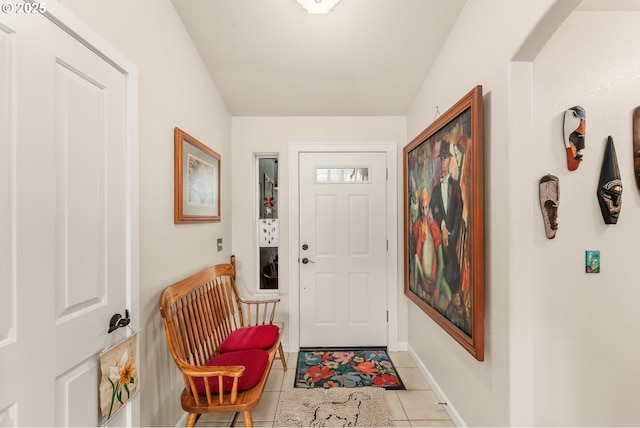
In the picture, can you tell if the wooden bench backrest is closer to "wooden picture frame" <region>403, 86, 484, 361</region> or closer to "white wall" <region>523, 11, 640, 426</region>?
"wooden picture frame" <region>403, 86, 484, 361</region>

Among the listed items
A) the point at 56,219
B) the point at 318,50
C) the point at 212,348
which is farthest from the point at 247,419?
Result: the point at 318,50

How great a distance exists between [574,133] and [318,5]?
4.99 ft

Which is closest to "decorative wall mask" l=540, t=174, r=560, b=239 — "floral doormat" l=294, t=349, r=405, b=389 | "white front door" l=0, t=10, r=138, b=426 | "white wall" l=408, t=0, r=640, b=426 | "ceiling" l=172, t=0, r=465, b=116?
"white wall" l=408, t=0, r=640, b=426

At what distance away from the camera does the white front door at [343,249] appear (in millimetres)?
2885

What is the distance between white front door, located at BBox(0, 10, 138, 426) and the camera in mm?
834

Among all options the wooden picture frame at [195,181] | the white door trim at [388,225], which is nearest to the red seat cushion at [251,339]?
the white door trim at [388,225]

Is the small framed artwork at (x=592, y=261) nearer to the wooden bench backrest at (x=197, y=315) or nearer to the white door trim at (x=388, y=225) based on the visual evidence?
the white door trim at (x=388, y=225)

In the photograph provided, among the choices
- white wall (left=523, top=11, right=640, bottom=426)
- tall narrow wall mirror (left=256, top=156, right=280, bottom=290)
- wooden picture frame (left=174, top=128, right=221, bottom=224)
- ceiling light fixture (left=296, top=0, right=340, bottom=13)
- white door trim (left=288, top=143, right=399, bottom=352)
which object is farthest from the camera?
tall narrow wall mirror (left=256, top=156, right=280, bottom=290)

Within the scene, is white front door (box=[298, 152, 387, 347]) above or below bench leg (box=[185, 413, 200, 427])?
above

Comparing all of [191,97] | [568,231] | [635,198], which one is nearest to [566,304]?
[568,231]

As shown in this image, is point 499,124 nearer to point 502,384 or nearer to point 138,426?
point 502,384

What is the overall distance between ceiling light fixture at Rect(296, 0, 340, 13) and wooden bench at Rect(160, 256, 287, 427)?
182 cm

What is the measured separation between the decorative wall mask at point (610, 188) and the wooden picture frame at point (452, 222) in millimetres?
550

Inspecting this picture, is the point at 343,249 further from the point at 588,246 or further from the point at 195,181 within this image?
the point at 588,246
